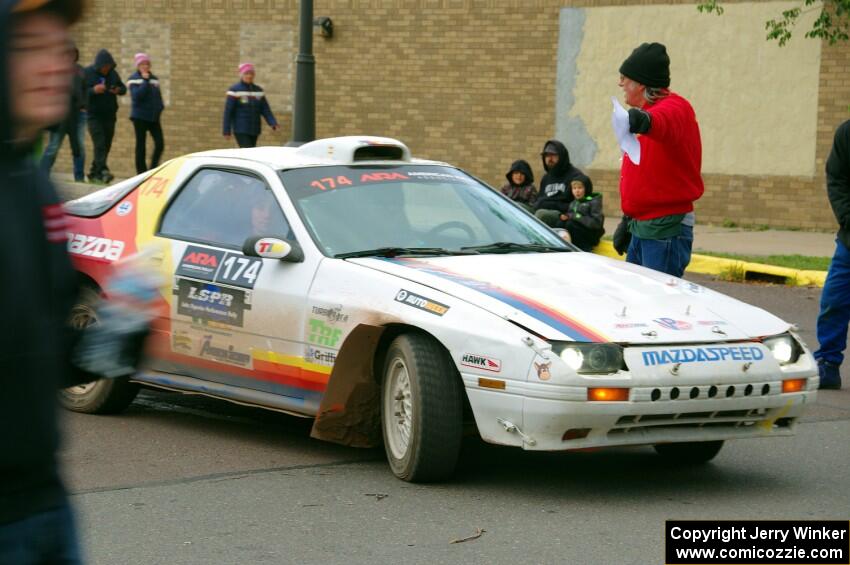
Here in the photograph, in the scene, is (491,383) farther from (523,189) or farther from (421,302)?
(523,189)

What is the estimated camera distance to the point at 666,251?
26.9 ft

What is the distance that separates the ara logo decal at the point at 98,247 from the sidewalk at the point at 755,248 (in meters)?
7.41

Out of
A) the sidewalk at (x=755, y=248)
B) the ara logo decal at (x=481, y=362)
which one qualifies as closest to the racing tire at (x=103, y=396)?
the ara logo decal at (x=481, y=362)

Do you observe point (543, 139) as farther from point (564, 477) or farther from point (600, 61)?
point (564, 477)

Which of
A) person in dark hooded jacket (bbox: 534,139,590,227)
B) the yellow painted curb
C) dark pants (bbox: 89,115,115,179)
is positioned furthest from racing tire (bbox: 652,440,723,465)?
dark pants (bbox: 89,115,115,179)

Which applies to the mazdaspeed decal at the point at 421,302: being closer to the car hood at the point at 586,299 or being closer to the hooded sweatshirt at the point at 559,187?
the car hood at the point at 586,299

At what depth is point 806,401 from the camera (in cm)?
610

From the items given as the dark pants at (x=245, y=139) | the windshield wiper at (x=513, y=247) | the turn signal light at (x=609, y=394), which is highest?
the windshield wiper at (x=513, y=247)

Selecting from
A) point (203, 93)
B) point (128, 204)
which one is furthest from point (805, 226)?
point (128, 204)

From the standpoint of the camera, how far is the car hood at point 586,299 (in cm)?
572

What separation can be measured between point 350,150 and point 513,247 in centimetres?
99

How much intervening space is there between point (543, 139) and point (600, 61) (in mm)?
1385

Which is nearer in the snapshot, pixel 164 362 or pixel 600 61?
pixel 164 362

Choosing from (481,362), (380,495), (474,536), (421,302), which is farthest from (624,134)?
(474,536)
